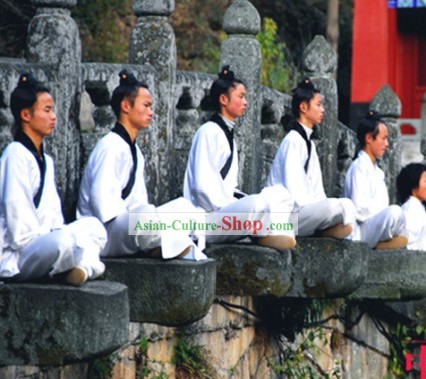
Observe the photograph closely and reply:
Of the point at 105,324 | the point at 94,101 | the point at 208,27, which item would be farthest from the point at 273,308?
the point at 208,27

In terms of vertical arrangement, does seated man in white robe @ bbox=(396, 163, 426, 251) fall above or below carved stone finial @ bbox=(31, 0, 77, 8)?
below

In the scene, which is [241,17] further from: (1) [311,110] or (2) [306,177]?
(2) [306,177]

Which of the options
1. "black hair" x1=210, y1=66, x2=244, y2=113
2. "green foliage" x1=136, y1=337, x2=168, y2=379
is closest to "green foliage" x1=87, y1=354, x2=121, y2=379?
"green foliage" x1=136, y1=337, x2=168, y2=379

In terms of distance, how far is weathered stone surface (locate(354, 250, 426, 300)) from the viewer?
14031 mm

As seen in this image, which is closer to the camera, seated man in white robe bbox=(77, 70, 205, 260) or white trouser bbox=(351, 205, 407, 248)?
seated man in white robe bbox=(77, 70, 205, 260)

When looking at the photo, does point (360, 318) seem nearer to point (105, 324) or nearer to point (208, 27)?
point (105, 324)

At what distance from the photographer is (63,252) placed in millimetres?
9281

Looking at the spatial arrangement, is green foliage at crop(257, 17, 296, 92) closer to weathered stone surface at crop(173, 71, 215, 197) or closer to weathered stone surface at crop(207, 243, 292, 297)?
weathered stone surface at crop(173, 71, 215, 197)

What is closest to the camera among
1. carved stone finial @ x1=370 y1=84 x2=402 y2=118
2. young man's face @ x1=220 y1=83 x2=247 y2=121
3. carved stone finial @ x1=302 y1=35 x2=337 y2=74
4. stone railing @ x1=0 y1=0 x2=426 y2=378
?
stone railing @ x1=0 y1=0 x2=426 y2=378

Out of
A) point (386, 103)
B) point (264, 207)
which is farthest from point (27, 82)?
point (386, 103)

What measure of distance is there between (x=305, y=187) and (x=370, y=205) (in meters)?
1.47

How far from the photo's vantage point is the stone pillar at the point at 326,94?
14531mm

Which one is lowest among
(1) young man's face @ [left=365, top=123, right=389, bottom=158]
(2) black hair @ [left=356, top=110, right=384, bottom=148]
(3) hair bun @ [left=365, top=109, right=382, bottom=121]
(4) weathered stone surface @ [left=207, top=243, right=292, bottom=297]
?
(4) weathered stone surface @ [left=207, top=243, right=292, bottom=297]

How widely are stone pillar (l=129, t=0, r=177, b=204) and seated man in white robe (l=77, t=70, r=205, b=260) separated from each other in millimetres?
953
